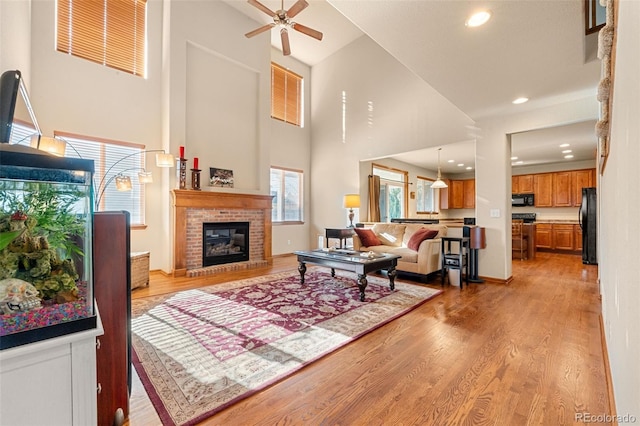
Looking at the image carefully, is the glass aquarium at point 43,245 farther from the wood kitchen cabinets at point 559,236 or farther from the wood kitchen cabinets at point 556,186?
the wood kitchen cabinets at point 556,186

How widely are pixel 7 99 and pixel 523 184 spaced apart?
1007 cm

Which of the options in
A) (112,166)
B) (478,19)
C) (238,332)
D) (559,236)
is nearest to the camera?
(478,19)

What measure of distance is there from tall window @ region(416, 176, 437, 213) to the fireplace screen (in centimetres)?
536

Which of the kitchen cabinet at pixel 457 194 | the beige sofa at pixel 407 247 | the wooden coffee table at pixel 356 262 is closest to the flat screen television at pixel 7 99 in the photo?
the wooden coffee table at pixel 356 262

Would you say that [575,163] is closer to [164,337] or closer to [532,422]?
[532,422]

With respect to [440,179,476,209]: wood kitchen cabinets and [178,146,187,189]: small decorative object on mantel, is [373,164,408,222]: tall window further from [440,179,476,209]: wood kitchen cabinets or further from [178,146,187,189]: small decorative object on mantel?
[178,146,187,189]: small decorative object on mantel

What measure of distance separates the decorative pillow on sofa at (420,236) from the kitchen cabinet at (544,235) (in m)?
5.07

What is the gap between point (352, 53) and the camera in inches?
268

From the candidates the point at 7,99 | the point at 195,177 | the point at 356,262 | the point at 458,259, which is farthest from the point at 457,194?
the point at 7,99

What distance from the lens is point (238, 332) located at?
252cm

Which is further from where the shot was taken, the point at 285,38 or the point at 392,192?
the point at 392,192

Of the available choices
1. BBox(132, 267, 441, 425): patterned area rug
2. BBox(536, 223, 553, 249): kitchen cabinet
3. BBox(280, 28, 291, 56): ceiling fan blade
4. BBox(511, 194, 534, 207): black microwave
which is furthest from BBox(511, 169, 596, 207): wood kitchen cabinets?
BBox(280, 28, 291, 56): ceiling fan blade

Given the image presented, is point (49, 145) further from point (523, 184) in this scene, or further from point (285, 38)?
point (523, 184)

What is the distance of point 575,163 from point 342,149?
624cm
